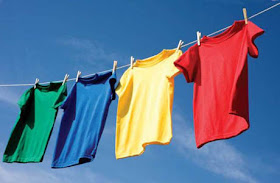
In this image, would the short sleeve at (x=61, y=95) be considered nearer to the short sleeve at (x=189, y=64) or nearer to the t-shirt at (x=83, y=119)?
the t-shirt at (x=83, y=119)

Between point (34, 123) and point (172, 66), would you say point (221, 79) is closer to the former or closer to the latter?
point (172, 66)

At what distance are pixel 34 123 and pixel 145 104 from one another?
2283 millimetres

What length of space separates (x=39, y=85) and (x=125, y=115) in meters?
2.27

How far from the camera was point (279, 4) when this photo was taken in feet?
14.4

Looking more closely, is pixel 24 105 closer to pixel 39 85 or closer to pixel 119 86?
pixel 39 85

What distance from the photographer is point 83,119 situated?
5.93 m

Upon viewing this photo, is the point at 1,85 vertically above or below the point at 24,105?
above

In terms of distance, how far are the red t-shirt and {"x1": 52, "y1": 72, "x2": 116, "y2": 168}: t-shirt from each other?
1434 mm

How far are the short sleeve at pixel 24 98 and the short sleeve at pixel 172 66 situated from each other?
111 inches

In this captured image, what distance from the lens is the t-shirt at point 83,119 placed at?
5559 millimetres

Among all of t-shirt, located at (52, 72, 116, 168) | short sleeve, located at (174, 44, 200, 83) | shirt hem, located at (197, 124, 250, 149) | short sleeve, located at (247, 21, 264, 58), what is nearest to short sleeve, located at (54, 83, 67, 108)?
t-shirt, located at (52, 72, 116, 168)

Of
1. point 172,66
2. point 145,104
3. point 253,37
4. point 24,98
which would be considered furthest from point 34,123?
point 253,37

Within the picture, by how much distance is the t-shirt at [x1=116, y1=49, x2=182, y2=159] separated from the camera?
5012 millimetres

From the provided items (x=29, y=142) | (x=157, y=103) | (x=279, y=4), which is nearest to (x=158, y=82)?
(x=157, y=103)
